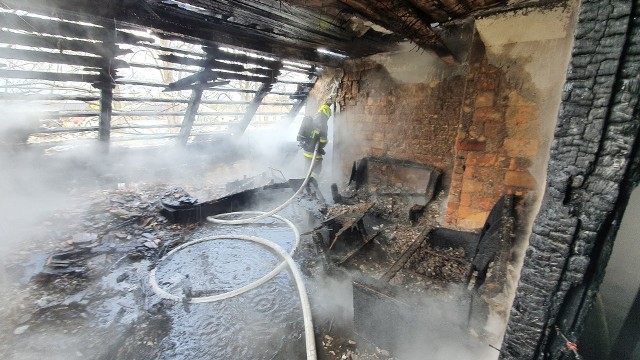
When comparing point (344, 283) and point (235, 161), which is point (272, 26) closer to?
point (344, 283)

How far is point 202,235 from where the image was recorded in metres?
4.19

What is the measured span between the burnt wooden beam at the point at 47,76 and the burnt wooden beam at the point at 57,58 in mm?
301

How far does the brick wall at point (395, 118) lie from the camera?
4.27 meters

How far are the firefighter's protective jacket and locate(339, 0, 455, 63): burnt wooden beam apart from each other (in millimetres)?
3117

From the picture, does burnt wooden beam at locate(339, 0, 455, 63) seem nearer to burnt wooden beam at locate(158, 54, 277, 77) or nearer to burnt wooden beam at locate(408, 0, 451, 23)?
→ burnt wooden beam at locate(408, 0, 451, 23)

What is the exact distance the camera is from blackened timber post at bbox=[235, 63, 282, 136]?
557cm

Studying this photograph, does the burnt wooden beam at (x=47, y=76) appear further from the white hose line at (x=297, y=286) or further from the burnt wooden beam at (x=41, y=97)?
the white hose line at (x=297, y=286)

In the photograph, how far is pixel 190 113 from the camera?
5.79 m

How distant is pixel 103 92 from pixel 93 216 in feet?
6.81

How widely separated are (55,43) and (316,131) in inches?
160

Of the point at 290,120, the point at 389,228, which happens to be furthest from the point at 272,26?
the point at 290,120

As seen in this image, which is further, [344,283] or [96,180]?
[96,180]

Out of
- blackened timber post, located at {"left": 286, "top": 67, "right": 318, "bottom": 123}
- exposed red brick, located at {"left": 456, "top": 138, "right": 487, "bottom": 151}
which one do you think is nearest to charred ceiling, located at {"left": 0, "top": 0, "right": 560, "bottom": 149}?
exposed red brick, located at {"left": 456, "top": 138, "right": 487, "bottom": 151}

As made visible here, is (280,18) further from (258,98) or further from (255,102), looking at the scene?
(255,102)
